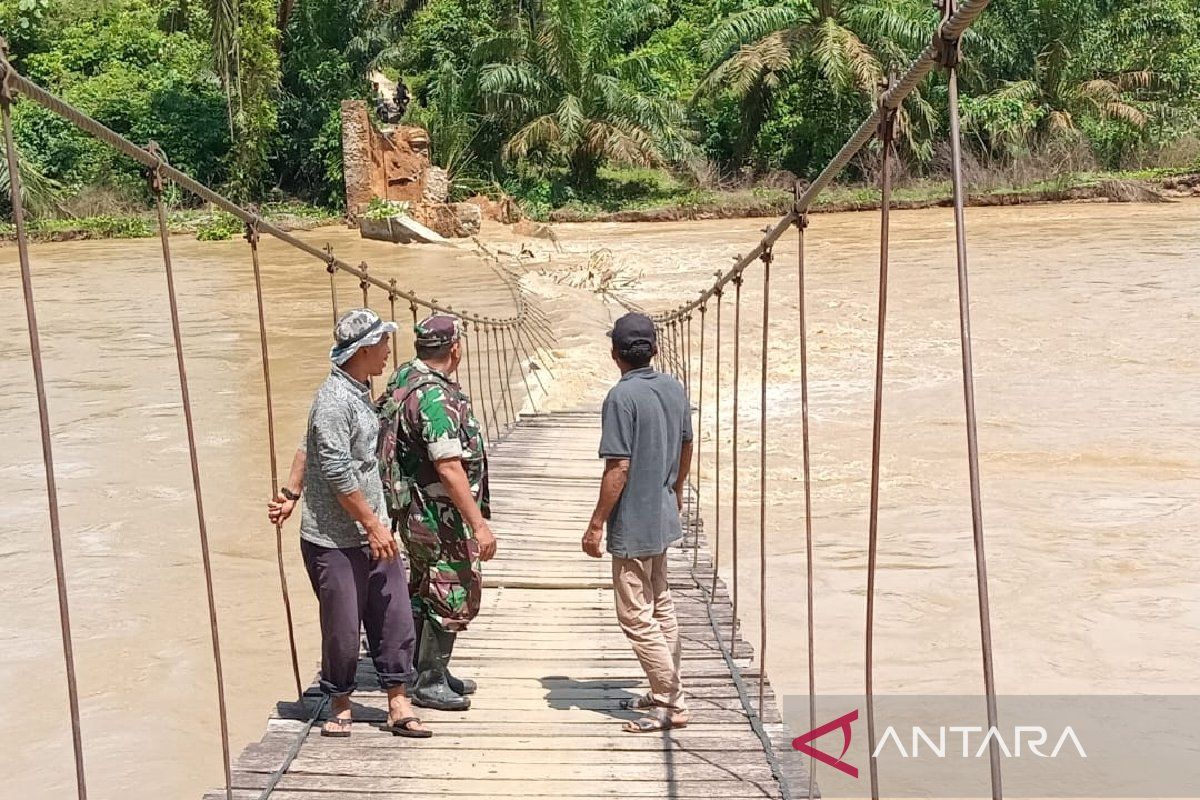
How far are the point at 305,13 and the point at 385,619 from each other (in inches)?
814

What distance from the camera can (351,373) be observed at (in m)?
2.58

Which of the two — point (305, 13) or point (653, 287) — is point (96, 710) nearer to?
point (653, 287)

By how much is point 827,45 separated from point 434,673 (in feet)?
56.6

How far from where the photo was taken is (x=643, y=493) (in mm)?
2664

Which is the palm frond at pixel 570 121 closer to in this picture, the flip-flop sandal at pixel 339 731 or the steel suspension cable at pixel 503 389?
the steel suspension cable at pixel 503 389

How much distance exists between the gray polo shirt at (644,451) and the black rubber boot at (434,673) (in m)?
0.45

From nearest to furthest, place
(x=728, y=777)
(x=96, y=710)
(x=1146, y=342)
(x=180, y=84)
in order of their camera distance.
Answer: (x=728, y=777), (x=96, y=710), (x=1146, y=342), (x=180, y=84)

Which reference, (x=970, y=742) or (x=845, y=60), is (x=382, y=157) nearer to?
(x=845, y=60)

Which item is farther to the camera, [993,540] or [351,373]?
[993,540]

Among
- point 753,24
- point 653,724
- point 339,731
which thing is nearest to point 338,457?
point 339,731

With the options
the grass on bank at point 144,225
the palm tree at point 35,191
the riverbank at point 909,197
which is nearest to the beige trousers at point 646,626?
the riverbank at point 909,197

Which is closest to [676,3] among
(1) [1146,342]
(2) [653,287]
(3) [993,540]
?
(2) [653,287]

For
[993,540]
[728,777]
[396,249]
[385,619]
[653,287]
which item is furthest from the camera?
[396,249]

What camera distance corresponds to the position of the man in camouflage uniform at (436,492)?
2.62 metres
